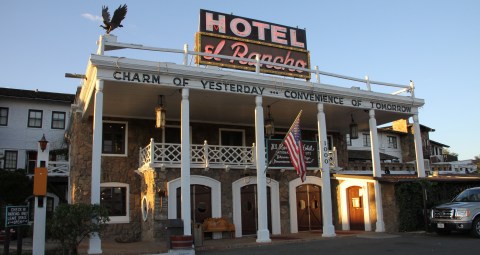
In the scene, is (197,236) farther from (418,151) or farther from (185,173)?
(418,151)

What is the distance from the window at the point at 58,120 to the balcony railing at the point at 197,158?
1512 centimetres

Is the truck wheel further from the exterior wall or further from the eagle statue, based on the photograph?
the exterior wall

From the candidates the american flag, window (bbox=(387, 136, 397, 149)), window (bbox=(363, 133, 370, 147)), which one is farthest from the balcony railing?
window (bbox=(387, 136, 397, 149))

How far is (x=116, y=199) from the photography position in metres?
18.3

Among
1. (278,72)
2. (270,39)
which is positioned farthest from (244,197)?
(270,39)

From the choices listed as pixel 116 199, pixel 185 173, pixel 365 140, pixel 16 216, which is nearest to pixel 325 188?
pixel 185 173

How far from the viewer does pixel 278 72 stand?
1834 centimetres

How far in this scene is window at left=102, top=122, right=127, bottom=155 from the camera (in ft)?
61.2

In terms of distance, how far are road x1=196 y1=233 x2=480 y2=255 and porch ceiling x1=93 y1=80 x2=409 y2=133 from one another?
537 cm

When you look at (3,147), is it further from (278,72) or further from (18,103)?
(278,72)

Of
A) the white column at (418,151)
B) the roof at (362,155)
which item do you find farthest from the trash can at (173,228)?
the roof at (362,155)

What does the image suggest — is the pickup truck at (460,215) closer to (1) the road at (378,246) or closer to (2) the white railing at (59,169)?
(1) the road at (378,246)

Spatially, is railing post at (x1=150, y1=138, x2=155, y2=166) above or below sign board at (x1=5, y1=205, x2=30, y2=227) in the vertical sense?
above

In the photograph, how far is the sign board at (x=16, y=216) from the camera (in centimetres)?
1139
